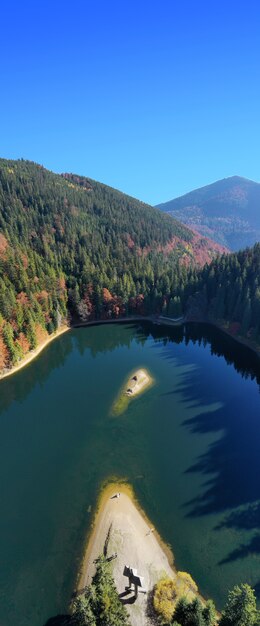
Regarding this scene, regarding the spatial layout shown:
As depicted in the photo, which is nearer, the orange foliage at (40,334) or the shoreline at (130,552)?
the shoreline at (130,552)

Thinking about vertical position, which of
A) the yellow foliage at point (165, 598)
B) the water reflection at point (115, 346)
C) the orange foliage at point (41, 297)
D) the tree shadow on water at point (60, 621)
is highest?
the orange foliage at point (41, 297)

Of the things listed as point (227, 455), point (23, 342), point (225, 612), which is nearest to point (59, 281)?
point (23, 342)

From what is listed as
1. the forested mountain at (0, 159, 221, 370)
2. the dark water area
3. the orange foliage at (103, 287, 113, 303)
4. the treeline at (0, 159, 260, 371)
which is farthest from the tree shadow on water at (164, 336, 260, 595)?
the orange foliage at (103, 287, 113, 303)

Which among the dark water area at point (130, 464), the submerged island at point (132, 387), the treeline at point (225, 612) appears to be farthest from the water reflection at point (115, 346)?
the treeline at point (225, 612)

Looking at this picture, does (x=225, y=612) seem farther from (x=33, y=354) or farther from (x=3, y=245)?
(x=3, y=245)

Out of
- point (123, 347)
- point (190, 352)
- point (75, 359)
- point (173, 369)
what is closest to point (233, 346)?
point (190, 352)

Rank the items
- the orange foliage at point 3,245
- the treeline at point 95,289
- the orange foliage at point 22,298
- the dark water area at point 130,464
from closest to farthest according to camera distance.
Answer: the dark water area at point 130,464, the treeline at point 95,289, the orange foliage at point 22,298, the orange foliage at point 3,245

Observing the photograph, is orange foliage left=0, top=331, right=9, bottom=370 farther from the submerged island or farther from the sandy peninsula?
the sandy peninsula

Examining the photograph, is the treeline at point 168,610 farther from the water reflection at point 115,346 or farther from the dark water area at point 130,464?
Answer: the water reflection at point 115,346
